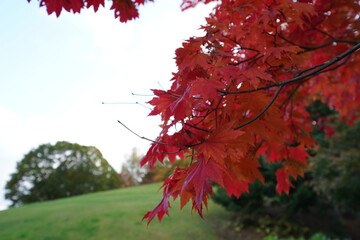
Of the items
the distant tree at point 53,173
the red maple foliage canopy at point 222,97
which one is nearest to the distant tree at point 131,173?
the distant tree at point 53,173

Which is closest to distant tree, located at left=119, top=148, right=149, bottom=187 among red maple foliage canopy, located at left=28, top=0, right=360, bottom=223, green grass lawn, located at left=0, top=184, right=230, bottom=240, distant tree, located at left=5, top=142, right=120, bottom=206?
distant tree, located at left=5, top=142, right=120, bottom=206

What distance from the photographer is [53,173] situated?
1230 centimetres

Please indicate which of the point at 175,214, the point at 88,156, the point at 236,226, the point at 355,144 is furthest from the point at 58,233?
the point at 355,144

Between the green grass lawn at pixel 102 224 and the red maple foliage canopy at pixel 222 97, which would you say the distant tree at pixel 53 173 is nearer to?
the green grass lawn at pixel 102 224

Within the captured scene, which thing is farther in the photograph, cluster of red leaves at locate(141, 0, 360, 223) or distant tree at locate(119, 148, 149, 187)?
distant tree at locate(119, 148, 149, 187)

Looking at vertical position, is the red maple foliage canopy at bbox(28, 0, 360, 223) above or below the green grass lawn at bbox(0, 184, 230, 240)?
above

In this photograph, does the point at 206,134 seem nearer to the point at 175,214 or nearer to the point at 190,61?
the point at 190,61

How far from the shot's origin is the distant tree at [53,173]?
1172cm

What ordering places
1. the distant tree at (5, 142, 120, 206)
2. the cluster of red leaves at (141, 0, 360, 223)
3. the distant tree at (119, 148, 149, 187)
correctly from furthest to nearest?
the distant tree at (119, 148, 149, 187) < the distant tree at (5, 142, 120, 206) < the cluster of red leaves at (141, 0, 360, 223)

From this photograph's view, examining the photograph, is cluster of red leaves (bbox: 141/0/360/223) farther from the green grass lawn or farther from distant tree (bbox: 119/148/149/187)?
distant tree (bbox: 119/148/149/187)

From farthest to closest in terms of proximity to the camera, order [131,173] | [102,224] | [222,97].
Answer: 1. [131,173]
2. [102,224]
3. [222,97]

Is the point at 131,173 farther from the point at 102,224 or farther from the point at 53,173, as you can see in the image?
the point at 102,224

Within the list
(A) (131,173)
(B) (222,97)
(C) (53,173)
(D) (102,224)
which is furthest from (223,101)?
(A) (131,173)

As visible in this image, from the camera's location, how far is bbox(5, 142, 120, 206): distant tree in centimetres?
1172
